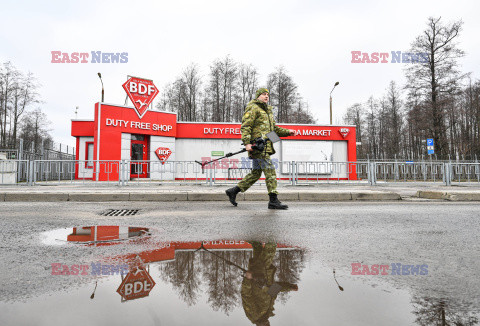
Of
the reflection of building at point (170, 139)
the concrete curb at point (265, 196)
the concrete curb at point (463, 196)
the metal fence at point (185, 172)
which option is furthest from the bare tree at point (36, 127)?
the concrete curb at point (463, 196)

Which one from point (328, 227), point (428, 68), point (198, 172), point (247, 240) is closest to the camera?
point (247, 240)

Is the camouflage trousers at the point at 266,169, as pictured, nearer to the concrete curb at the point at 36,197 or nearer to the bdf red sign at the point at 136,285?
the bdf red sign at the point at 136,285

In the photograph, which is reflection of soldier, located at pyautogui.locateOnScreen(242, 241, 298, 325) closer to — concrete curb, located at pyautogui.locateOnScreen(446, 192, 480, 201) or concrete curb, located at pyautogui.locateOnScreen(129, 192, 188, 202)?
concrete curb, located at pyautogui.locateOnScreen(129, 192, 188, 202)

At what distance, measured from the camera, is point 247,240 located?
3152mm

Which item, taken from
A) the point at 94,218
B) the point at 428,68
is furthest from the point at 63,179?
the point at 428,68

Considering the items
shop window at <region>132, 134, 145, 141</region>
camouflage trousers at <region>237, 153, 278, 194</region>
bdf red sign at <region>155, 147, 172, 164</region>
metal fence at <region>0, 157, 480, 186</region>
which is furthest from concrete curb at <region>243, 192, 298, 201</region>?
shop window at <region>132, 134, 145, 141</region>

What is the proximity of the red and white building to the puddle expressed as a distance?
14.7m

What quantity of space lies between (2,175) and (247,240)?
15472mm

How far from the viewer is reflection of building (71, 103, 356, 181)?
21.3 m

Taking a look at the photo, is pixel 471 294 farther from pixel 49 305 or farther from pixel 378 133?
pixel 378 133

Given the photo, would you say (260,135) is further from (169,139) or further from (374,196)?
(169,139)

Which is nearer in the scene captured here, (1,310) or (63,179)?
(1,310)

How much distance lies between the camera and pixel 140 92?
23031 millimetres

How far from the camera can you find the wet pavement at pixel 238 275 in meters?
1.50
